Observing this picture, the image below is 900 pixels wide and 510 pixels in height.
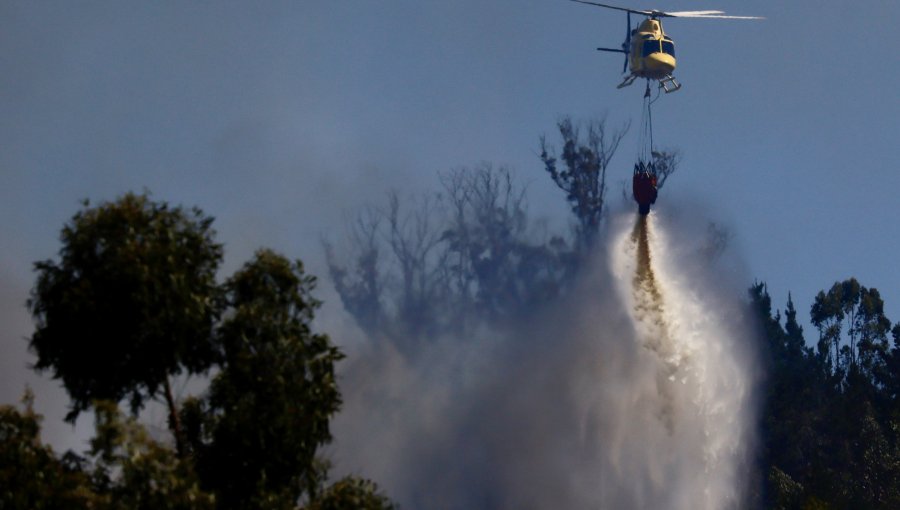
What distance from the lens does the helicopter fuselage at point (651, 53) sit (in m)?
93.4

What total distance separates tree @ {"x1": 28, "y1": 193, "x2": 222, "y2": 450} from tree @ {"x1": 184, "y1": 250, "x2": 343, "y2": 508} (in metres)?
0.87

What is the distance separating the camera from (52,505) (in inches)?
1277

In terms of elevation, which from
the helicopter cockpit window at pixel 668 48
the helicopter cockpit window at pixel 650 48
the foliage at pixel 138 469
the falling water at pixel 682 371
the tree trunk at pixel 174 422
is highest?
the helicopter cockpit window at pixel 668 48

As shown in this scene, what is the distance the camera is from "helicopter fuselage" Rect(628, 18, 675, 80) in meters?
93.4

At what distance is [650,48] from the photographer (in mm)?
93688

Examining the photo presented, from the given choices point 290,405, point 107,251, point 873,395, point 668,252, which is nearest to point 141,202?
point 107,251

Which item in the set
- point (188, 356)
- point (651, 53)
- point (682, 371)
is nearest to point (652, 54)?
point (651, 53)

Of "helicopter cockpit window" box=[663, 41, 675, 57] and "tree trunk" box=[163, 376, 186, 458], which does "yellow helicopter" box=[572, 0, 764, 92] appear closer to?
"helicopter cockpit window" box=[663, 41, 675, 57]

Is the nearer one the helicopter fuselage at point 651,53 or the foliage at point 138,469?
the foliage at point 138,469

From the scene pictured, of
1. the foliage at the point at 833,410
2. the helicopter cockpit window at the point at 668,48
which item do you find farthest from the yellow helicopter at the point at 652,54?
the foliage at the point at 833,410

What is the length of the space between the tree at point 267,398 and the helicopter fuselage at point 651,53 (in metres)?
61.9

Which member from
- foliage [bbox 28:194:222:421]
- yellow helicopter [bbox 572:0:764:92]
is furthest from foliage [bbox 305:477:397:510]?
yellow helicopter [bbox 572:0:764:92]

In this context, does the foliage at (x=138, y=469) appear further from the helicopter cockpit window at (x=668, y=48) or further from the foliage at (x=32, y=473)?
the helicopter cockpit window at (x=668, y=48)

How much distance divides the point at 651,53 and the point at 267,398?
63878 mm
